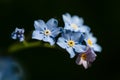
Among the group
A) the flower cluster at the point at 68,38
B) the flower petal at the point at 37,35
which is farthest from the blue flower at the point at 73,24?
the flower petal at the point at 37,35

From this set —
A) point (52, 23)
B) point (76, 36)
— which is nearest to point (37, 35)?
point (52, 23)

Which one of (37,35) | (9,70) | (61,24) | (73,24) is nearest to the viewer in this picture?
(37,35)

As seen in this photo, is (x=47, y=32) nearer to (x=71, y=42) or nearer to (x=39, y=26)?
(x=39, y=26)

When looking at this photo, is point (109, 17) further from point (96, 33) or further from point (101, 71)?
point (101, 71)

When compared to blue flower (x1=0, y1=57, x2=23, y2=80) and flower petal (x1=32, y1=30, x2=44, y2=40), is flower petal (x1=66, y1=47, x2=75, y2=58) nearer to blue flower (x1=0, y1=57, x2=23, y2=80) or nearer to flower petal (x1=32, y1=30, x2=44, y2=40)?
flower petal (x1=32, y1=30, x2=44, y2=40)

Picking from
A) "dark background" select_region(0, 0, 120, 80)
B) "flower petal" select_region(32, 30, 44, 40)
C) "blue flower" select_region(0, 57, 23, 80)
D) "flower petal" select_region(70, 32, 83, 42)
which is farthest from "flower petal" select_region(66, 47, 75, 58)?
"dark background" select_region(0, 0, 120, 80)

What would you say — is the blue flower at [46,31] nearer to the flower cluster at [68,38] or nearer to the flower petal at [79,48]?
the flower cluster at [68,38]
